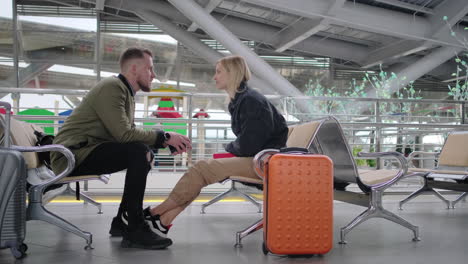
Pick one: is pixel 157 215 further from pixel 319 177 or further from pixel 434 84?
pixel 434 84

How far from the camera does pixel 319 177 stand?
2.38 meters

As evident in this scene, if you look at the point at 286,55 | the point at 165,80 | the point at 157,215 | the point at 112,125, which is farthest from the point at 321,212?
the point at 286,55

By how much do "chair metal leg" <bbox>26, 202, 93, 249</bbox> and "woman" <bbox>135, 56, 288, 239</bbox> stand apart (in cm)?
34

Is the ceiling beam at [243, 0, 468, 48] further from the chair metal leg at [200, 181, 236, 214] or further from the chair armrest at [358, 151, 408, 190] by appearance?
the chair armrest at [358, 151, 408, 190]

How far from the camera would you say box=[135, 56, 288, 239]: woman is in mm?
2564

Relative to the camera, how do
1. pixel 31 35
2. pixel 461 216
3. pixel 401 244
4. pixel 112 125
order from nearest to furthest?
pixel 112 125 → pixel 401 244 → pixel 461 216 → pixel 31 35

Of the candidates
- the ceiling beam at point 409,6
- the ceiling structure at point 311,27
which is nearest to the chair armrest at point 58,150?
the ceiling structure at point 311,27

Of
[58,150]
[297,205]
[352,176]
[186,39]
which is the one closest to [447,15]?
[186,39]

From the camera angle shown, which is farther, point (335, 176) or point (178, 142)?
point (335, 176)

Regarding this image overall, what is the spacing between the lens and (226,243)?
8.75ft

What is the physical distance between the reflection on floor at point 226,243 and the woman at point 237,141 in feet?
0.78

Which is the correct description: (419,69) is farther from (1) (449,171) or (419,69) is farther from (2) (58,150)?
(2) (58,150)

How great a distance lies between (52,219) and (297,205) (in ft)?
4.30

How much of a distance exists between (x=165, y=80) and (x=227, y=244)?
13885 mm
